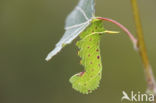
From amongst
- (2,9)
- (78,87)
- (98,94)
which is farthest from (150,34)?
(78,87)

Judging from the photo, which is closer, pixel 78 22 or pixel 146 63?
pixel 146 63

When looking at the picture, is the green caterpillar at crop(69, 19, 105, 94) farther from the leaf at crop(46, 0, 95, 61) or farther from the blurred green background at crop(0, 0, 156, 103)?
the blurred green background at crop(0, 0, 156, 103)

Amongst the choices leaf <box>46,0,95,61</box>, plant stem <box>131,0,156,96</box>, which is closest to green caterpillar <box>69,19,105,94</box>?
leaf <box>46,0,95,61</box>

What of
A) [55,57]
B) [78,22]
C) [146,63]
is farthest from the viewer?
[55,57]

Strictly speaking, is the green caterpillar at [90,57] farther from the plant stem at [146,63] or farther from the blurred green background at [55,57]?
the blurred green background at [55,57]

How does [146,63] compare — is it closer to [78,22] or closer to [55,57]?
[78,22]

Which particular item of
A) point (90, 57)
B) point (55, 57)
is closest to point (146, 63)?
point (90, 57)
